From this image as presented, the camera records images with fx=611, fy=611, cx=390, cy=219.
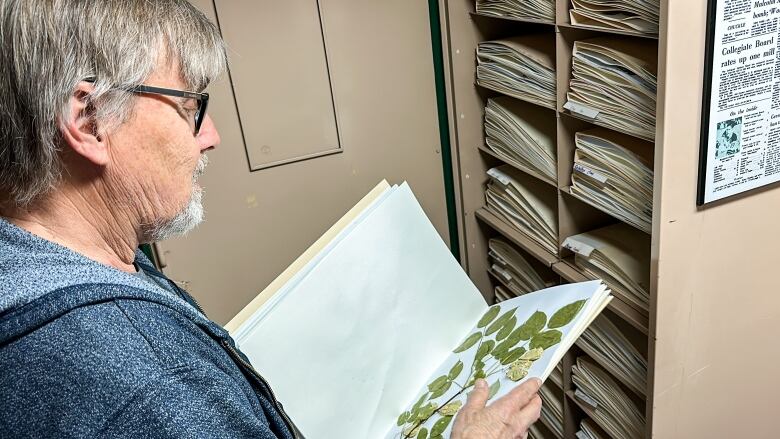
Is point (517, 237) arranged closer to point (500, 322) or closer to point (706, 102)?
point (500, 322)

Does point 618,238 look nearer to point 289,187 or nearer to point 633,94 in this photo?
point 633,94

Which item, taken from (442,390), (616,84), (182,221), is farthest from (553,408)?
(182,221)

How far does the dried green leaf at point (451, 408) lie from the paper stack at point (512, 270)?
0.87 meters

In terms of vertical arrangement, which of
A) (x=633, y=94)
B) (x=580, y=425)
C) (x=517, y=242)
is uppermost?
(x=633, y=94)

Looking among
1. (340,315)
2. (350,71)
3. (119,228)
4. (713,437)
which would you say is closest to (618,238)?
(713,437)

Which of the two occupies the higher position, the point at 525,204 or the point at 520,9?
the point at 520,9

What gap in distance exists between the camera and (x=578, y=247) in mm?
1583

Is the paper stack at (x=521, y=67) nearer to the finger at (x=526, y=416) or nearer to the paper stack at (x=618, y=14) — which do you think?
the paper stack at (x=618, y=14)

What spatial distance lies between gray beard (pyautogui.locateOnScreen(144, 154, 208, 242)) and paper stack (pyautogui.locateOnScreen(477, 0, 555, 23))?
0.99 metres

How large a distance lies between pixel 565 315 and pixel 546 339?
0.06m

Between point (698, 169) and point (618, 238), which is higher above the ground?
point (698, 169)

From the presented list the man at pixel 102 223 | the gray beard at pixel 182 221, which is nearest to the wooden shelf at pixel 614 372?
the man at pixel 102 223

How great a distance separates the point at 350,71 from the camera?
1.85 meters

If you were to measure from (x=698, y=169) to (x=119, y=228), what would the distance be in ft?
3.42
